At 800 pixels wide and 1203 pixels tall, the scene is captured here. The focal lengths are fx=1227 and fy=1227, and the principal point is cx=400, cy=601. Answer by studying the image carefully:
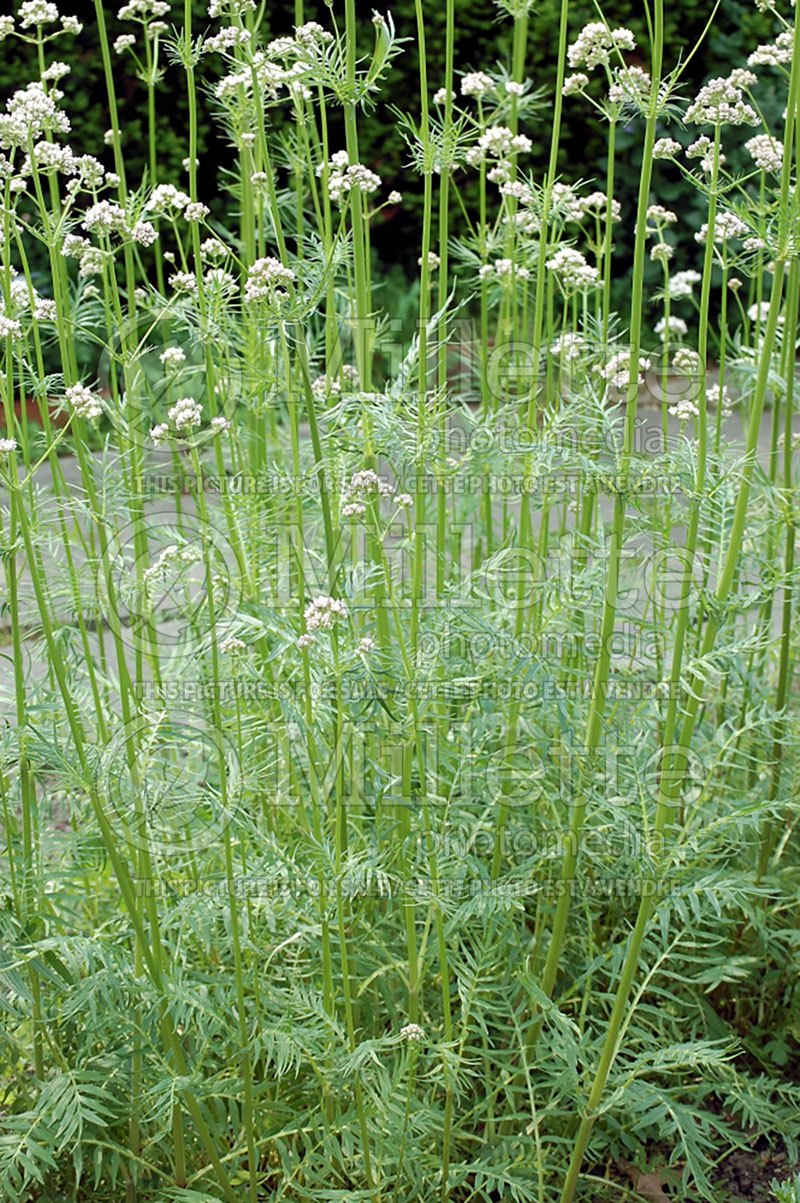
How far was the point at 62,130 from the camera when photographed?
176 cm

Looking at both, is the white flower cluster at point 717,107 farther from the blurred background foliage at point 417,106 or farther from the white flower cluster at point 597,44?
the blurred background foliage at point 417,106

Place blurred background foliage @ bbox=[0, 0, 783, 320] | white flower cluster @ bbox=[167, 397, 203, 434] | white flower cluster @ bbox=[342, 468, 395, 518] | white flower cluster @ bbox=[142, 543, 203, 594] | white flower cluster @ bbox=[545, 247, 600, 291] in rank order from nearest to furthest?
white flower cluster @ bbox=[167, 397, 203, 434], white flower cluster @ bbox=[342, 468, 395, 518], white flower cluster @ bbox=[142, 543, 203, 594], white flower cluster @ bbox=[545, 247, 600, 291], blurred background foliage @ bbox=[0, 0, 783, 320]

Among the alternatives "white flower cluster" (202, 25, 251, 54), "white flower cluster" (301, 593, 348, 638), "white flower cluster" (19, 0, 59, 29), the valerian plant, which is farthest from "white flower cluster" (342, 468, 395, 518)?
"white flower cluster" (19, 0, 59, 29)

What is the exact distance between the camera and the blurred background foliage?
6.14 meters

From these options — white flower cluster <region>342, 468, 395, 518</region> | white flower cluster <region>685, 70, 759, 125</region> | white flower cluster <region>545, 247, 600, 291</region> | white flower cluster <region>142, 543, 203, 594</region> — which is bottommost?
white flower cluster <region>142, 543, 203, 594</region>

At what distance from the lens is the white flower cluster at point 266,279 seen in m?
1.66

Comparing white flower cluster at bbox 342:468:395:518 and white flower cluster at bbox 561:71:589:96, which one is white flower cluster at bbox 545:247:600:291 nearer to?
white flower cluster at bbox 561:71:589:96

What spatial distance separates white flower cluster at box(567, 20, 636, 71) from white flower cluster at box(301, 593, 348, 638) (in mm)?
885

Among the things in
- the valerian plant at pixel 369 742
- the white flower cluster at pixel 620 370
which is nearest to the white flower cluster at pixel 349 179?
the valerian plant at pixel 369 742

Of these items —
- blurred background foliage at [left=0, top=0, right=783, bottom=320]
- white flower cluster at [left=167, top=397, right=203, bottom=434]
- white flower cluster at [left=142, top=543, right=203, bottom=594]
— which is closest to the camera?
white flower cluster at [left=167, top=397, right=203, bottom=434]

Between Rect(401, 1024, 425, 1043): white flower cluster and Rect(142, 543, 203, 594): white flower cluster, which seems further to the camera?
Rect(142, 543, 203, 594): white flower cluster

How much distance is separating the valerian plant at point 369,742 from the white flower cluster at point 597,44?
1 centimetres

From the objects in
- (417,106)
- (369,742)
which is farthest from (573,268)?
(417,106)

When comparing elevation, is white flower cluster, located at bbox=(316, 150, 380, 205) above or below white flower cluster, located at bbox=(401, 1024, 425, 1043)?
above
